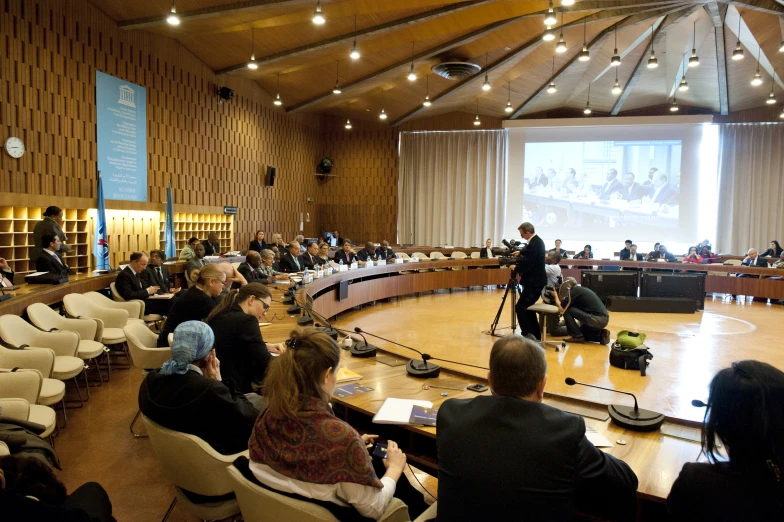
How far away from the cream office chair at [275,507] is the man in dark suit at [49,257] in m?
5.24

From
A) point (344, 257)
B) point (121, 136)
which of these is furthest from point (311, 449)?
point (121, 136)

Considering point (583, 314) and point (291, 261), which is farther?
point (291, 261)

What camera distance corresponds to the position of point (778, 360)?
→ 19.1ft

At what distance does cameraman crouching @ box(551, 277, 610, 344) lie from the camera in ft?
21.1

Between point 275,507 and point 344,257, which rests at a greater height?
point 344,257

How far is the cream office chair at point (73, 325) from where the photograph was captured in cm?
409

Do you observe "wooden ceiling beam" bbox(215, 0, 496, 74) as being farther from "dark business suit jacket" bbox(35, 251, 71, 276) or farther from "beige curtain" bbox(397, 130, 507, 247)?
"beige curtain" bbox(397, 130, 507, 247)

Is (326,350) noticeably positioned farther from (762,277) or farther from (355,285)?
(762,277)

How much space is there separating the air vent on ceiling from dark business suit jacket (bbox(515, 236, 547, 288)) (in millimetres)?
5191

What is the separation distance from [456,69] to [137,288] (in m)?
7.12

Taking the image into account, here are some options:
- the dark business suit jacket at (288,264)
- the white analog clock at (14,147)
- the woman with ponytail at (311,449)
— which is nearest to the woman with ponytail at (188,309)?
the woman with ponytail at (311,449)

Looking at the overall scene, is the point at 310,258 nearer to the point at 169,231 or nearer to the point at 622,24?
the point at 169,231

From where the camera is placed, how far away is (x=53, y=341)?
3816 millimetres

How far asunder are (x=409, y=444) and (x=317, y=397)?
780 mm
